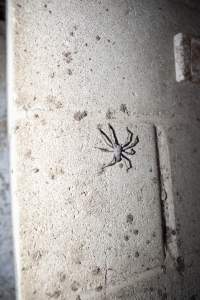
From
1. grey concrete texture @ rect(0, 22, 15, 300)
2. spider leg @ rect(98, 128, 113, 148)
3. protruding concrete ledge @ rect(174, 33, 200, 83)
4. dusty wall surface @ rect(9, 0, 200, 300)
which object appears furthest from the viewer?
grey concrete texture @ rect(0, 22, 15, 300)

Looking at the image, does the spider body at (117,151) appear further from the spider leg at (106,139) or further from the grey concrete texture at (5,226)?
the grey concrete texture at (5,226)

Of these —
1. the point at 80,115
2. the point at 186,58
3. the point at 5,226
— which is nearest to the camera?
the point at 80,115

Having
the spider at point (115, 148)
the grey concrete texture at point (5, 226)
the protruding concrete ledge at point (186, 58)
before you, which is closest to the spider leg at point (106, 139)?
the spider at point (115, 148)

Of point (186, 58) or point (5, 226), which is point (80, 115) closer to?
point (186, 58)

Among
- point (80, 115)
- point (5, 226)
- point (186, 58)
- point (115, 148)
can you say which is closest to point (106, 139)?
point (115, 148)

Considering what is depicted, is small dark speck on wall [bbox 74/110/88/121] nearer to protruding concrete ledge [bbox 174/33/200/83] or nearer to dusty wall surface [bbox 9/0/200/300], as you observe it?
dusty wall surface [bbox 9/0/200/300]

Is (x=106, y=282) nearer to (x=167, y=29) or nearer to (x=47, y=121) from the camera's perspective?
(x=47, y=121)

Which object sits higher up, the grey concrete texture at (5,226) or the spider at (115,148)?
the spider at (115,148)

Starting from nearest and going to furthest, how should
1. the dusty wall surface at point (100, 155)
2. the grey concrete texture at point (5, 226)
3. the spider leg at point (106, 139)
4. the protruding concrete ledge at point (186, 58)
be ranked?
the dusty wall surface at point (100, 155) < the spider leg at point (106, 139) < the protruding concrete ledge at point (186, 58) < the grey concrete texture at point (5, 226)

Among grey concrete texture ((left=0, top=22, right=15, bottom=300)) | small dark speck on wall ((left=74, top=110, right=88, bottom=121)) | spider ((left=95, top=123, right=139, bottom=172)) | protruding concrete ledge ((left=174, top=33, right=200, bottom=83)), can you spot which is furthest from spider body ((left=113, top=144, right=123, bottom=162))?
grey concrete texture ((left=0, top=22, right=15, bottom=300))
